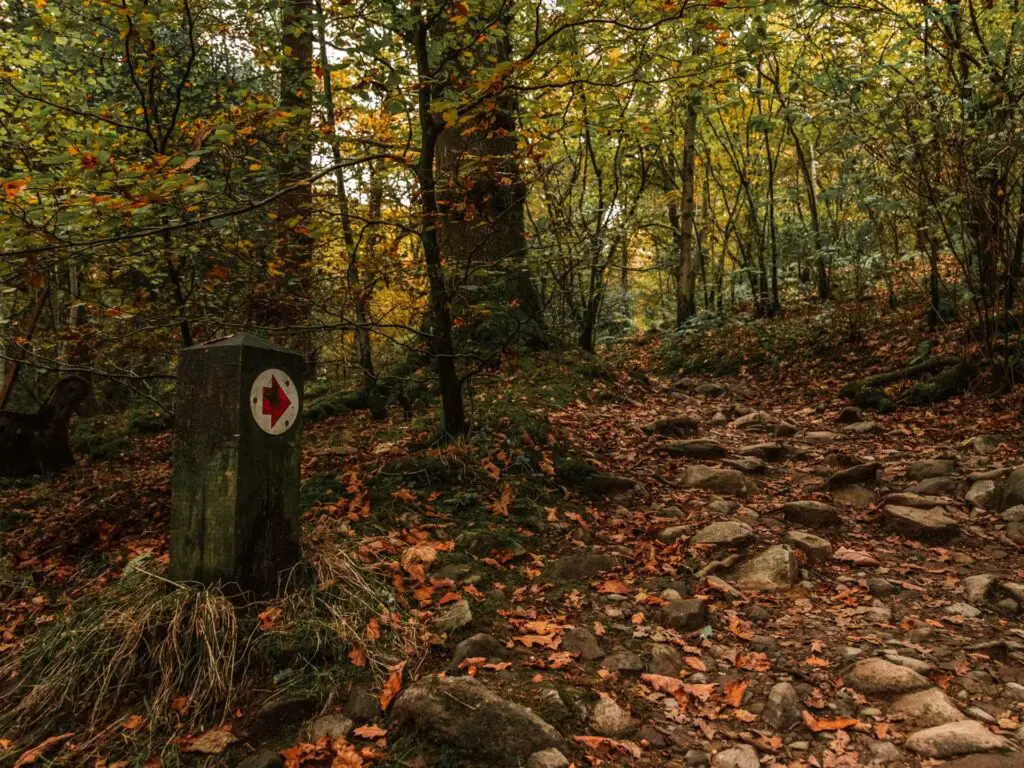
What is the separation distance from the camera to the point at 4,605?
4301mm

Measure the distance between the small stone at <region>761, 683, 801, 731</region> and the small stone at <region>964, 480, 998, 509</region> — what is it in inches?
125

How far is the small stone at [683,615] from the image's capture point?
357 cm

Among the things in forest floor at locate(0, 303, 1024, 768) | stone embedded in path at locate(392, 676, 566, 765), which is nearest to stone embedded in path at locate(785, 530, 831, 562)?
forest floor at locate(0, 303, 1024, 768)

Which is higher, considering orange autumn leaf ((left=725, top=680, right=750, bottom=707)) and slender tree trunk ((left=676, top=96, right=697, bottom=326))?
slender tree trunk ((left=676, top=96, right=697, bottom=326))

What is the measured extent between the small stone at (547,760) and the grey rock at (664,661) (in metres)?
0.92

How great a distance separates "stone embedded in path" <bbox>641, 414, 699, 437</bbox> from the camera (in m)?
7.32

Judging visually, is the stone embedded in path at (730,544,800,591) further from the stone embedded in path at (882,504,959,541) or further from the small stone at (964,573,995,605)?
the stone embedded in path at (882,504,959,541)

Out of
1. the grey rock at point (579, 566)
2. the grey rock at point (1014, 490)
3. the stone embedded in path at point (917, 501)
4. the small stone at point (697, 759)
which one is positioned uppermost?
the grey rock at point (1014, 490)

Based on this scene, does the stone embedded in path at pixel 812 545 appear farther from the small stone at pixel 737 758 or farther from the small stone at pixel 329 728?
the small stone at pixel 329 728

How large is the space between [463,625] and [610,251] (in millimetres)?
6122

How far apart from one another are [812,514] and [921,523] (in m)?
0.76

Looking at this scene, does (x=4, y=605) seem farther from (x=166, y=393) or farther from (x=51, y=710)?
(x=166, y=393)

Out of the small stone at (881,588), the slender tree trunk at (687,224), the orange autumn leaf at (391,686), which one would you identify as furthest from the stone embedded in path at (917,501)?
the slender tree trunk at (687,224)

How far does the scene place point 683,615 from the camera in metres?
3.60
